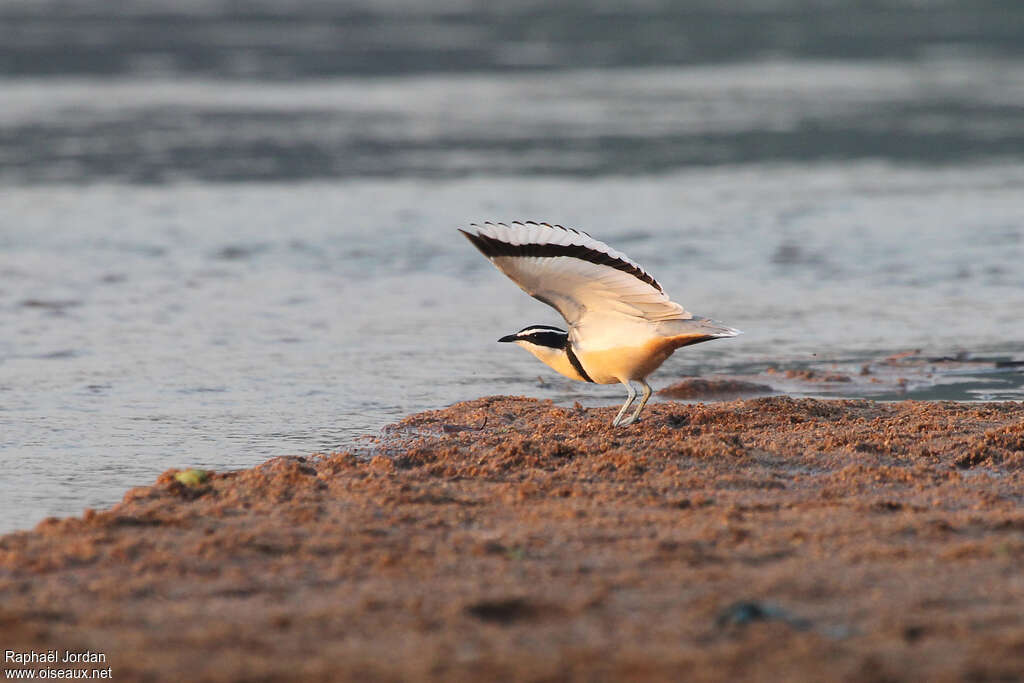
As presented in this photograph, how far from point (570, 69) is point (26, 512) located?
26863 millimetres

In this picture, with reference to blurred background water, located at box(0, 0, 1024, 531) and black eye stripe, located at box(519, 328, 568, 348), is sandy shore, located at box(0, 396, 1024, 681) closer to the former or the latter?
black eye stripe, located at box(519, 328, 568, 348)

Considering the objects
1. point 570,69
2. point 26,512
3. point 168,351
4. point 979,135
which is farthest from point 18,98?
point 26,512

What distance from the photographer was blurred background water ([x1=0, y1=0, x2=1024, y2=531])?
31.3 feet

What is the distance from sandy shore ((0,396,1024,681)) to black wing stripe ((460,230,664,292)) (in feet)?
Answer: 3.00

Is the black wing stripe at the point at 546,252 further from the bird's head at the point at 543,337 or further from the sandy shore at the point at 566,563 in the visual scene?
the sandy shore at the point at 566,563

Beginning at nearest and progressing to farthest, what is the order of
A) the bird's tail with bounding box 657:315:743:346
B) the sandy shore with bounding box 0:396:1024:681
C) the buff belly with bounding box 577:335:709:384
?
the sandy shore with bounding box 0:396:1024:681, the bird's tail with bounding box 657:315:743:346, the buff belly with bounding box 577:335:709:384

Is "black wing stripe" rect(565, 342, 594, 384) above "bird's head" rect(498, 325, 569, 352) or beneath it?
beneath

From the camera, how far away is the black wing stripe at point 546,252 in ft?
23.6

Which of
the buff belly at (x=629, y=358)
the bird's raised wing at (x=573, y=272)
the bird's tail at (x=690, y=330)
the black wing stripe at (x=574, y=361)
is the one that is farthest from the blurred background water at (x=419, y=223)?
the bird's tail at (x=690, y=330)

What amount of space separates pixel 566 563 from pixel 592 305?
8.26ft

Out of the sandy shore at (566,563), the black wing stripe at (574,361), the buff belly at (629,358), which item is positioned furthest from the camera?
the black wing stripe at (574,361)

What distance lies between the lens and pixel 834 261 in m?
14.0

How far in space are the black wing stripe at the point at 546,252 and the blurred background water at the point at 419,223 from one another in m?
1.75

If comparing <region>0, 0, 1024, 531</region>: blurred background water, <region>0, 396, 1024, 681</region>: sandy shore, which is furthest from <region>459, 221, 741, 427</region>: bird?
<region>0, 0, 1024, 531</region>: blurred background water
